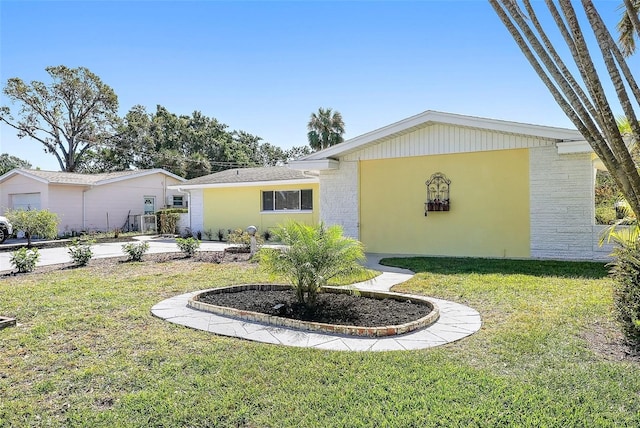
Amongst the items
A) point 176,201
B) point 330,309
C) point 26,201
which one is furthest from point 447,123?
point 26,201

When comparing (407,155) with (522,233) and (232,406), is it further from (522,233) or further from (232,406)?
(232,406)

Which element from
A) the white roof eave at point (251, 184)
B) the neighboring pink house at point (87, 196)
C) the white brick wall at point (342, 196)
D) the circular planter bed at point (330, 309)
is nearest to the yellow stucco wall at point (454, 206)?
the white brick wall at point (342, 196)

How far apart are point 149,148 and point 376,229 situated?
3055 cm

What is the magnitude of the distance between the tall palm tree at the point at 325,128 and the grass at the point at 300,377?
26024 mm

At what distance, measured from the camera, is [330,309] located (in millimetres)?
5895

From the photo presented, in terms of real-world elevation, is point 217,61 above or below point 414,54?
above

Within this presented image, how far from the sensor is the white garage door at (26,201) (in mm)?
21547

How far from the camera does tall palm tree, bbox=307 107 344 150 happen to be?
1224 inches

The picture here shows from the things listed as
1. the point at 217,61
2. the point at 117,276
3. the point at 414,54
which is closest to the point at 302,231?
the point at 117,276

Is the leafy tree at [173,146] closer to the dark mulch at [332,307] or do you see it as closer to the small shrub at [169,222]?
the small shrub at [169,222]

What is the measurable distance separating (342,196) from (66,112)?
31.5 m

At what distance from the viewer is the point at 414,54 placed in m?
9.98

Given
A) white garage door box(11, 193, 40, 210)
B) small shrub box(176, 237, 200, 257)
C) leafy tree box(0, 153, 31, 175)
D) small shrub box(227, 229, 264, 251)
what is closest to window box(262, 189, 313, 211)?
small shrub box(227, 229, 264, 251)

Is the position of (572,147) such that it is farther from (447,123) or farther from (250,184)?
(250,184)
